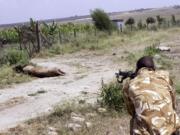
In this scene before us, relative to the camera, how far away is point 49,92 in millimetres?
13453

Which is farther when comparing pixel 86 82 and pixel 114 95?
pixel 86 82

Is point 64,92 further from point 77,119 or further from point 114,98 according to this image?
point 77,119

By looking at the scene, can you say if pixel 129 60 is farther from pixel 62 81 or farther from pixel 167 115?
pixel 167 115

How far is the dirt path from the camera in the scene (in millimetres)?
11086

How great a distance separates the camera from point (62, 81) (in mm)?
15477

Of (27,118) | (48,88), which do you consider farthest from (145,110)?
(48,88)

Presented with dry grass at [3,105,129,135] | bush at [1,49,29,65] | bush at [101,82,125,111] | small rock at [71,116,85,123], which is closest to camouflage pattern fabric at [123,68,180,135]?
dry grass at [3,105,129,135]

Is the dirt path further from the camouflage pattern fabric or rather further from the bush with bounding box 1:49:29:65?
the camouflage pattern fabric

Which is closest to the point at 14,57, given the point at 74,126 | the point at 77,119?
the point at 77,119

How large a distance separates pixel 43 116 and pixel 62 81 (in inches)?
207

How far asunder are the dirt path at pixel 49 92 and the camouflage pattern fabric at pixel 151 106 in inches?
205

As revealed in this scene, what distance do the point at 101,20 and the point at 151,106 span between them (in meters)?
34.5

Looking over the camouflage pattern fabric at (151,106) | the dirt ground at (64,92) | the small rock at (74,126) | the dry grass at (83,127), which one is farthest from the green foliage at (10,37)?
the camouflage pattern fabric at (151,106)

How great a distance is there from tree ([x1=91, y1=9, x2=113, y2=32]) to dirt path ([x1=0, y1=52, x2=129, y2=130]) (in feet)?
63.8
